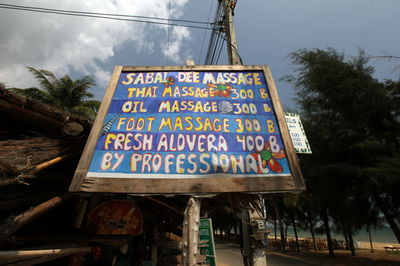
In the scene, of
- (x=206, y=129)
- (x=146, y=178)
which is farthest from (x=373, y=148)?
(x=146, y=178)

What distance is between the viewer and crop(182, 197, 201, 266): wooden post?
2498mm

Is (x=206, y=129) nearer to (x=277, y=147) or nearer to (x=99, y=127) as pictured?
(x=277, y=147)

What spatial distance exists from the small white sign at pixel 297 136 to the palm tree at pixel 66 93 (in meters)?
16.6

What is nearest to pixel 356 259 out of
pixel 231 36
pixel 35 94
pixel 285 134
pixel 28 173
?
pixel 231 36

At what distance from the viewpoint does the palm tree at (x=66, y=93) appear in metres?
18.2

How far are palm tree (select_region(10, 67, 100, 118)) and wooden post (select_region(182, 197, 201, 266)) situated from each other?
58.0 feet

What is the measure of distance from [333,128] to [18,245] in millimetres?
15556

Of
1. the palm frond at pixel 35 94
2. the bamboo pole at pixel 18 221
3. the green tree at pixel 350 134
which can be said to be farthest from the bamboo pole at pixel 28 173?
the palm frond at pixel 35 94

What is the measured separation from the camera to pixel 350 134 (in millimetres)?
13070

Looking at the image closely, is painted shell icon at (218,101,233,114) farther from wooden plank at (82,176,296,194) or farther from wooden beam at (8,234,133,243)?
wooden beam at (8,234,133,243)

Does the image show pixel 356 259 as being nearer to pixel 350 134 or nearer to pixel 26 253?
pixel 350 134

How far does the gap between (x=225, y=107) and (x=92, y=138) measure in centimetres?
231

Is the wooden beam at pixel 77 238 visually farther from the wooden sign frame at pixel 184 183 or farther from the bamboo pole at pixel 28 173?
the wooden sign frame at pixel 184 183

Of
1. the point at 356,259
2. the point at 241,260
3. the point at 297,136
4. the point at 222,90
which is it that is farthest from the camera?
the point at 356,259
